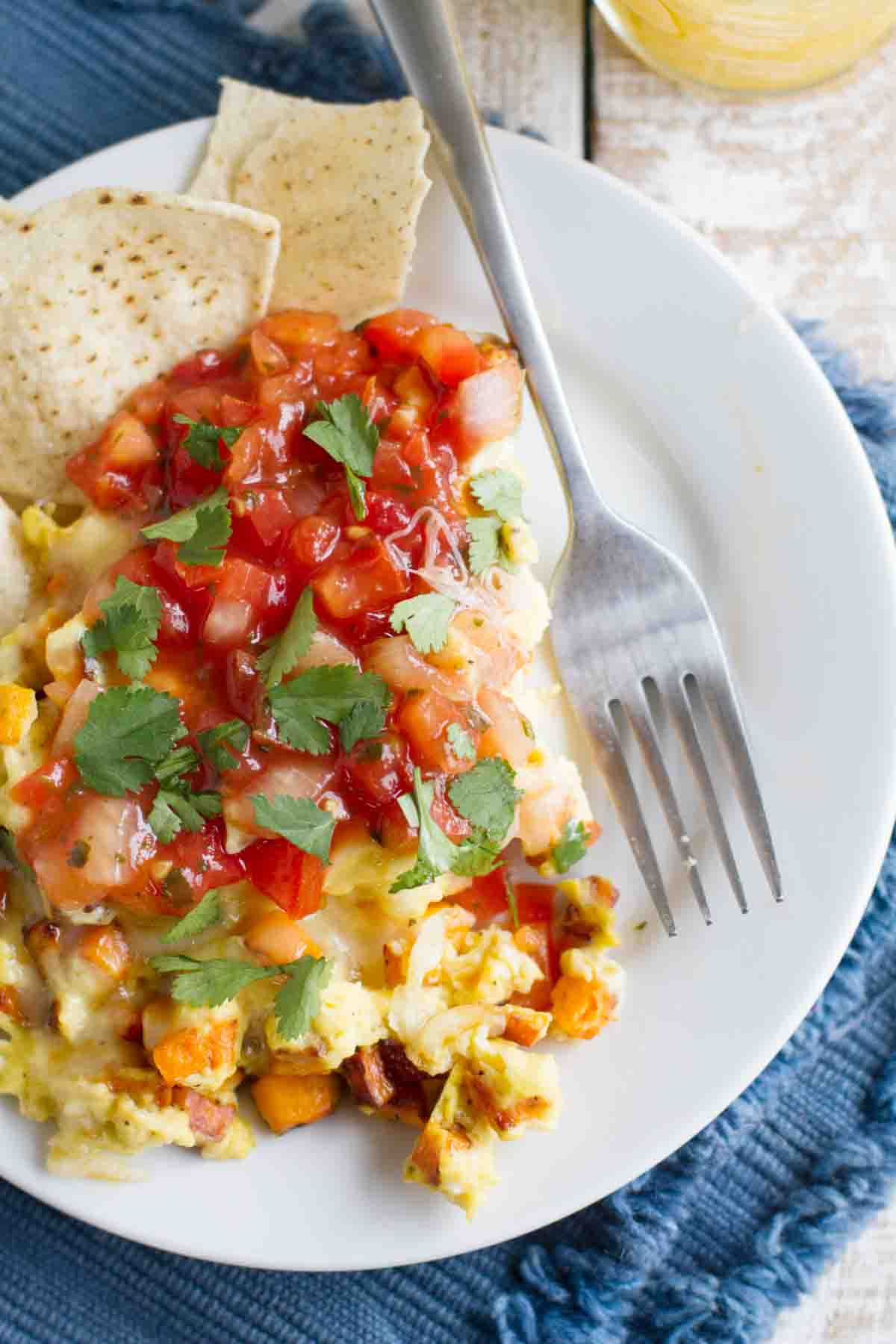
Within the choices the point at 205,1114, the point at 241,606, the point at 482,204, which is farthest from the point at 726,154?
the point at 205,1114

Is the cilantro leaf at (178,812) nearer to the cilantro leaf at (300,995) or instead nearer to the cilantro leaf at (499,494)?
the cilantro leaf at (300,995)

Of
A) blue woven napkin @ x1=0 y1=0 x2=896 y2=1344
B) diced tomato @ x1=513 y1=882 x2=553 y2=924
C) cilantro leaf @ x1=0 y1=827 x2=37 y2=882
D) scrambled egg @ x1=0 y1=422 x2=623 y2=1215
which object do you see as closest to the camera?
scrambled egg @ x1=0 y1=422 x2=623 y2=1215

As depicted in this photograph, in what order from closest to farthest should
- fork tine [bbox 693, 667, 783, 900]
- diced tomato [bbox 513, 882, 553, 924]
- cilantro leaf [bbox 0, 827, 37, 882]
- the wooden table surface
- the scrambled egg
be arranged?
the scrambled egg < cilantro leaf [bbox 0, 827, 37, 882] < fork tine [bbox 693, 667, 783, 900] < diced tomato [bbox 513, 882, 553, 924] < the wooden table surface

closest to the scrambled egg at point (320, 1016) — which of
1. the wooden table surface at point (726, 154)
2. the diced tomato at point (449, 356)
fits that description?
the diced tomato at point (449, 356)

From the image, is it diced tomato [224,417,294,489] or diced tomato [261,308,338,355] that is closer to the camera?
diced tomato [224,417,294,489]

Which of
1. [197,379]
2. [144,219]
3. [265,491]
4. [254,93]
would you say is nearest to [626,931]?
[265,491]

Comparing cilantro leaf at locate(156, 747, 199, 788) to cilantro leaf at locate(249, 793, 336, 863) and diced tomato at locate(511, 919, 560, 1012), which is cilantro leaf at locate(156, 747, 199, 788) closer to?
cilantro leaf at locate(249, 793, 336, 863)

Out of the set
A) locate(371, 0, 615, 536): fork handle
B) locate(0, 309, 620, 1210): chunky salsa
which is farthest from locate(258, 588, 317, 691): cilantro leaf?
locate(371, 0, 615, 536): fork handle
